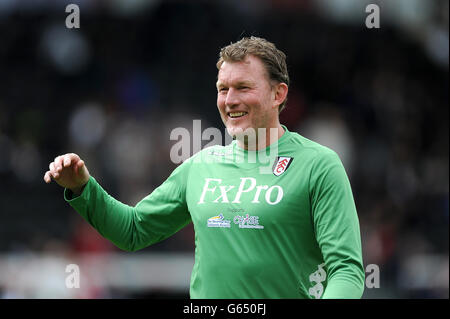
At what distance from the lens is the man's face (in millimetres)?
4938

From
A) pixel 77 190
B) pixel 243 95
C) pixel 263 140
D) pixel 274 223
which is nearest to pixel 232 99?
pixel 243 95

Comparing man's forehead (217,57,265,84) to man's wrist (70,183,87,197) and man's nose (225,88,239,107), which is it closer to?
man's nose (225,88,239,107)

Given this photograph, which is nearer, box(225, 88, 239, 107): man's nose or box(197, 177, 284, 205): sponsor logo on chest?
box(197, 177, 284, 205): sponsor logo on chest

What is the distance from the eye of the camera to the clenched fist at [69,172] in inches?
188

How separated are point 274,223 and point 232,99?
2.59 feet

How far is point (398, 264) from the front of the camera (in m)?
12.8

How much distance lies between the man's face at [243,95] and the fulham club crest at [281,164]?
253 mm

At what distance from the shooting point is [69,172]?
16.0 ft

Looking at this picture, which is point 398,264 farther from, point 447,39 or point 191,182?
point 191,182

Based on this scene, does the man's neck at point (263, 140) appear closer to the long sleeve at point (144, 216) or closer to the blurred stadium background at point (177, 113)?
the long sleeve at point (144, 216)

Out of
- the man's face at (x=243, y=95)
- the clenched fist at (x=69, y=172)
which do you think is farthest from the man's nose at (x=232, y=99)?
the clenched fist at (x=69, y=172)

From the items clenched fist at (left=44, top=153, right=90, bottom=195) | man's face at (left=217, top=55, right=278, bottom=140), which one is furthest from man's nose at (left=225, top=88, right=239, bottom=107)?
clenched fist at (left=44, top=153, right=90, bottom=195)

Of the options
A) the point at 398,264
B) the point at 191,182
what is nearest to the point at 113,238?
the point at 191,182

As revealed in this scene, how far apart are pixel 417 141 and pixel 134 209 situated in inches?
425
